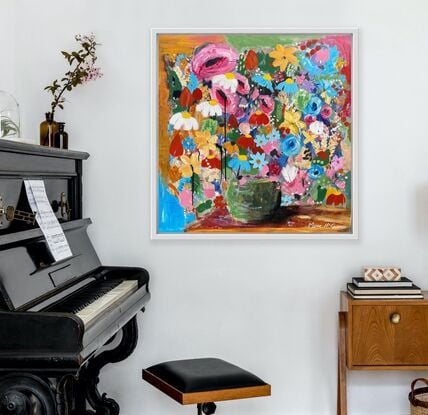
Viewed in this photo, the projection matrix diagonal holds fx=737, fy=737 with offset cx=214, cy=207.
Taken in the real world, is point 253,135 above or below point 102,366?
above

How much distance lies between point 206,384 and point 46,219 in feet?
2.75

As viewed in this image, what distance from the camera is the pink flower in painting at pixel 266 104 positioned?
352cm

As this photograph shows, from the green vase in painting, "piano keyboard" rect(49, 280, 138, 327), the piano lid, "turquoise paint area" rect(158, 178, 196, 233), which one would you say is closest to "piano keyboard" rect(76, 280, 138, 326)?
"piano keyboard" rect(49, 280, 138, 327)

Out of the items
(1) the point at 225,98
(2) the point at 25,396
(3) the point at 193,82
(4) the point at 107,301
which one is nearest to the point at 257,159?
(1) the point at 225,98

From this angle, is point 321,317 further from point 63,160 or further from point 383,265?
point 63,160

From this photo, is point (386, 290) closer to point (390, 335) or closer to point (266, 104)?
point (390, 335)

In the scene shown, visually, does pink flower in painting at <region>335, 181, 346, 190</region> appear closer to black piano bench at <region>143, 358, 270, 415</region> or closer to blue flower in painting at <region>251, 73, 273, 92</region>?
blue flower in painting at <region>251, 73, 273, 92</region>

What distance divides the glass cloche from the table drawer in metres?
Result: 1.63

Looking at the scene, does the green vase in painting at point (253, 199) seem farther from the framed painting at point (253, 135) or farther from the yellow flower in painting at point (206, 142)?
the yellow flower in painting at point (206, 142)

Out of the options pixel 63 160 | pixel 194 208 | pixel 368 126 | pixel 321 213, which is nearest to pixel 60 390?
pixel 63 160

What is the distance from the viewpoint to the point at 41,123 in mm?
3371

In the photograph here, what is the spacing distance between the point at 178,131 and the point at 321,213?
31.1 inches

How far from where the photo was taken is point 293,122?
3.53 metres

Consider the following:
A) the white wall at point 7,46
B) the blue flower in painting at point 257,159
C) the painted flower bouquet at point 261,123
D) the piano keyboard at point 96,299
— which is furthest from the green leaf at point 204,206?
the white wall at point 7,46
